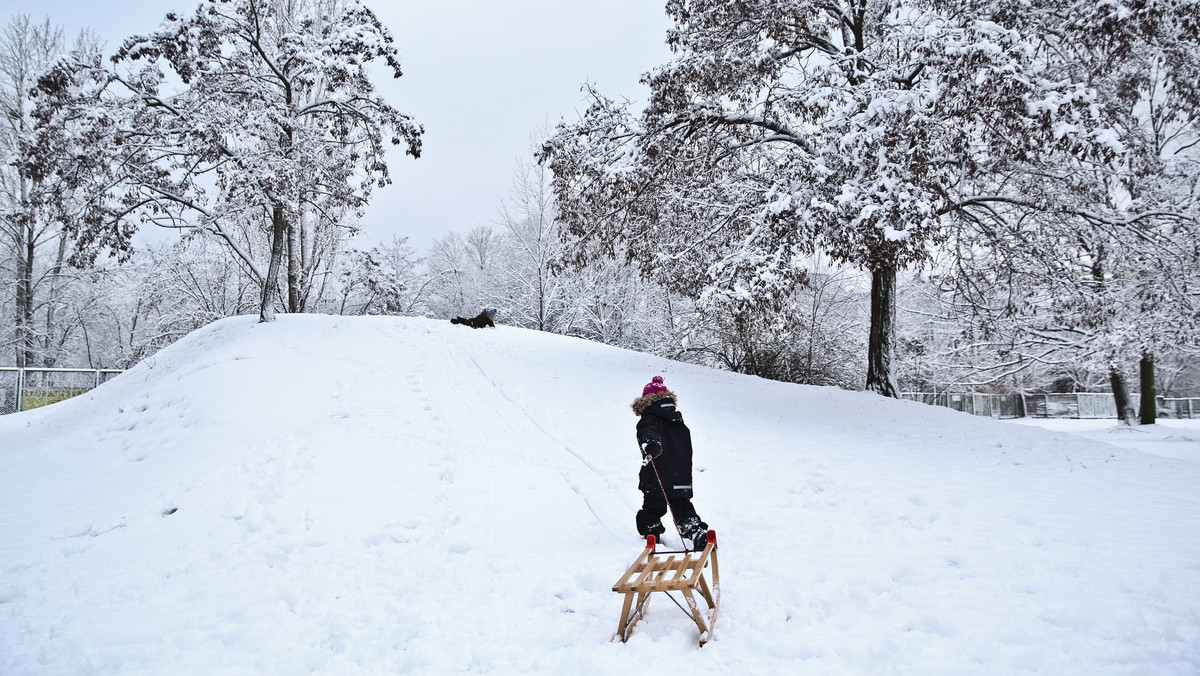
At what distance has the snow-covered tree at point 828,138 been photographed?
8.07 meters

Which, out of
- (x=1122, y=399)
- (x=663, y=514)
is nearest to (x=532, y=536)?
(x=663, y=514)

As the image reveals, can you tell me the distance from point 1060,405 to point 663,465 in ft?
110

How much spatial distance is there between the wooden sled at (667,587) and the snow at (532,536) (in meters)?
0.12

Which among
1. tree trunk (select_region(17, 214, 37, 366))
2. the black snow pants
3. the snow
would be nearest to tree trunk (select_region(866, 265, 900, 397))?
the snow

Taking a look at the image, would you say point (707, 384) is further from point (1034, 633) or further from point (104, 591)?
point (104, 591)

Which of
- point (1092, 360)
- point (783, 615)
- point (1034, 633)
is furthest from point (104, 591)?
point (1092, 360)

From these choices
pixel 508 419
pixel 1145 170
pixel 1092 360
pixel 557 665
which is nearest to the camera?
pixel 557 665

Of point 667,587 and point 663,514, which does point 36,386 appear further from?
point 667,587

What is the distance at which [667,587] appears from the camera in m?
3.38

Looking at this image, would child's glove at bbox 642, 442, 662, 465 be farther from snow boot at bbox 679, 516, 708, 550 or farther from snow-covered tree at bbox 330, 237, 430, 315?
snow-covered tree at bbox 330, 237, 430, 315

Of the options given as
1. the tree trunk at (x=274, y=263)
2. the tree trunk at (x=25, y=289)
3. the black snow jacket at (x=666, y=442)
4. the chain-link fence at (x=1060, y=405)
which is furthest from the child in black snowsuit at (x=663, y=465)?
the tree trunk at (x=25, y=289)

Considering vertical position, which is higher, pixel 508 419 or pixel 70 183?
pixel 70 183

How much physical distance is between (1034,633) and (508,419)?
7196mm

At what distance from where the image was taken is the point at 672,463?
5223 millimetres
